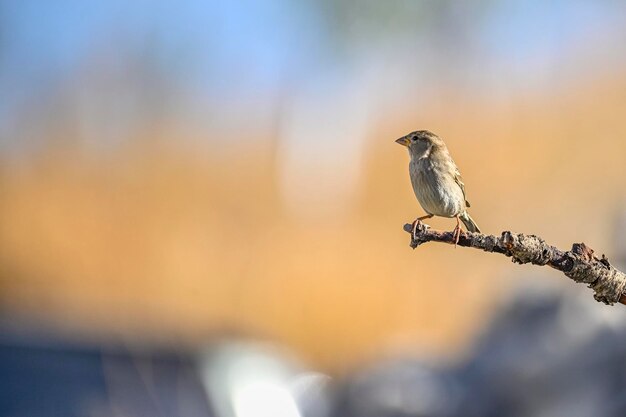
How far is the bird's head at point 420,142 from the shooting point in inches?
33.4

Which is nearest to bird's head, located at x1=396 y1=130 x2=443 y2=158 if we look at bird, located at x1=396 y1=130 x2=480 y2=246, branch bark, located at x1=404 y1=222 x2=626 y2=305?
bird, located at x1=396 y1=130 x2=480 y2=246

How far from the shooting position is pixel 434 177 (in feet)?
2.63

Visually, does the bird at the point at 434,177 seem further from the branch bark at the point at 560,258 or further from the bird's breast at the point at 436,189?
the branch bark at the point at 560,258

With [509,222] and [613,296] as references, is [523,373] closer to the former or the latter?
[509,222]

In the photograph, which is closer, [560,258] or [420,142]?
[560,258]

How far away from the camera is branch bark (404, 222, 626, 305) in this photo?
1.43 ft

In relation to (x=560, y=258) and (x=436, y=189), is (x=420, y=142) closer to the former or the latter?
(x=436, y=189)

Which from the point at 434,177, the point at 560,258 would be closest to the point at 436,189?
the point at 434,177

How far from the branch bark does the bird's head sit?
1.28 ft

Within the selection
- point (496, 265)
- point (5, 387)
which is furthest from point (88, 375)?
point (496, 265)

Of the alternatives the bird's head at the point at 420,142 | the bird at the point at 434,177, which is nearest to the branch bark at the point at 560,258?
the bird at the point at 434,177

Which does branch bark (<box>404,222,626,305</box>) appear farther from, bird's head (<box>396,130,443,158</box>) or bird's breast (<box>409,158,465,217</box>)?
bird's head (<box>396,130,443,158</box>)

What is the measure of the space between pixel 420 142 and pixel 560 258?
425 mm

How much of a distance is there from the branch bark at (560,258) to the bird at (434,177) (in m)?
0.28
